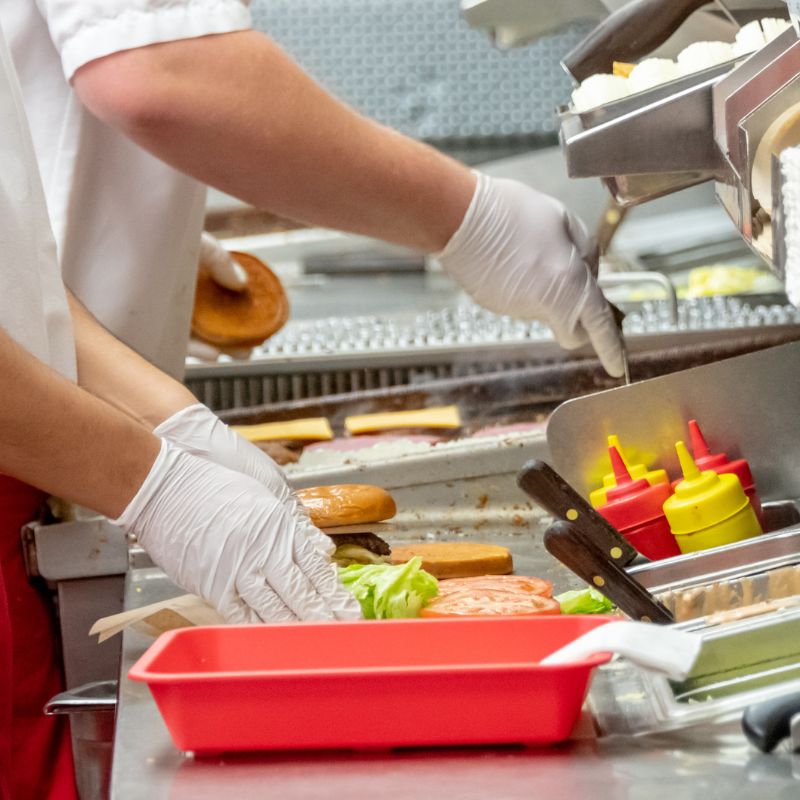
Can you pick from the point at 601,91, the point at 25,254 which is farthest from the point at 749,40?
A: the point at 25,254

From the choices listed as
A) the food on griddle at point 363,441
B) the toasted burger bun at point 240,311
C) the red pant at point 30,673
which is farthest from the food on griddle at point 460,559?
the toasted burger bun at point 240,311

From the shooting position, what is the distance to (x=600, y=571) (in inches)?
53.4

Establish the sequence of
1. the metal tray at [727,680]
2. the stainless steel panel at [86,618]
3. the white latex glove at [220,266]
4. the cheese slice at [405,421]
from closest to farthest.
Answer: the metal tray at [727,680], the stainless steel panel at [86,618], the cheese slice at [405,421], the white latex glove at [220,266]

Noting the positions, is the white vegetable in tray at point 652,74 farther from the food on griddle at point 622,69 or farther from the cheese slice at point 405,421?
the cheese slice at point 405,421

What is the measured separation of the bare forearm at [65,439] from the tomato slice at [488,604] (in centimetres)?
40

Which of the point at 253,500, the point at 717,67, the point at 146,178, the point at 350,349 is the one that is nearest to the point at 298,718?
the point at 253,500

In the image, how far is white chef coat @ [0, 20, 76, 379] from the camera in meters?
1.81

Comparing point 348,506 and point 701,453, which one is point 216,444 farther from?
point 701,453

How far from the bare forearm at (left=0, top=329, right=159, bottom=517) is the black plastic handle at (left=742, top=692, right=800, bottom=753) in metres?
0.83

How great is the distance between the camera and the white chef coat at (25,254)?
1812 millimetres

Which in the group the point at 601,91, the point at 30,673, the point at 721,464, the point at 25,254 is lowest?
the point at 30,673

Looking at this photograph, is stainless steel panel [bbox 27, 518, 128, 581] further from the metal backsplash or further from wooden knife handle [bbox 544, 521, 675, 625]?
the metal backsplash

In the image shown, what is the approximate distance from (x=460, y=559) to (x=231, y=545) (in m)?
0.33

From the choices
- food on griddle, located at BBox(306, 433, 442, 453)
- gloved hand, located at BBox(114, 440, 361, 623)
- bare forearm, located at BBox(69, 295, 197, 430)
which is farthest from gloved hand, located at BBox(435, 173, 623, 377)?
gloved hand, located at BBox(114, 440, 361, 623)
